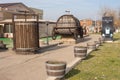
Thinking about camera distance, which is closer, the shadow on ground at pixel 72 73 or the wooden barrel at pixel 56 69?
the wooden barrel at pixel 56 69

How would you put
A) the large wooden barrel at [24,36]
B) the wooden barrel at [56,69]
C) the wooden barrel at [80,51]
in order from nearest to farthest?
the wooden barrel at [56,69] → the wooden barrel at [80,51] → the large wooden barrel at [24,36]

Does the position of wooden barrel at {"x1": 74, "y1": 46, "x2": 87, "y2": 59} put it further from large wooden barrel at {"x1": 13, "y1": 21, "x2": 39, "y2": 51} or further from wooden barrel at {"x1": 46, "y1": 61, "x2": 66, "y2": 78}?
wooden barrel at {"x1": 46, "y1": 61, "x2": 66, "y2": 78}

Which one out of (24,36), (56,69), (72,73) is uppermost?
(24,36)

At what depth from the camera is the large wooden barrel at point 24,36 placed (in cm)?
1553

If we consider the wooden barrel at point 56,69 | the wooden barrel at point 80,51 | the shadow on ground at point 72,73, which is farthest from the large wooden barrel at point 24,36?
the wooden barrel at point 56,69

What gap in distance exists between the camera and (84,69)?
36.8ft

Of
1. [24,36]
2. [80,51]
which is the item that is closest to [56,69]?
[80,51]

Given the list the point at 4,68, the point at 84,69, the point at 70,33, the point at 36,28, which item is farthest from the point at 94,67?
the point at 70,33

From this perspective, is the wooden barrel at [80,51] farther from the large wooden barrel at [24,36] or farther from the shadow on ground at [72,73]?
the large wooden barrel at [24,36]

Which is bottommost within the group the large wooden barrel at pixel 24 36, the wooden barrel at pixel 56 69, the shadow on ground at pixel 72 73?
the shadow on ground at pixel 72 73

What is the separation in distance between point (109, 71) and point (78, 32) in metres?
17.0

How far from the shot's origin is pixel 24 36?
15570mm

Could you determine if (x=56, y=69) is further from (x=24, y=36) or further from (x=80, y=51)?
(x=24, y=36)

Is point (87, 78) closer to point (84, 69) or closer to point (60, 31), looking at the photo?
point (84, 69)
